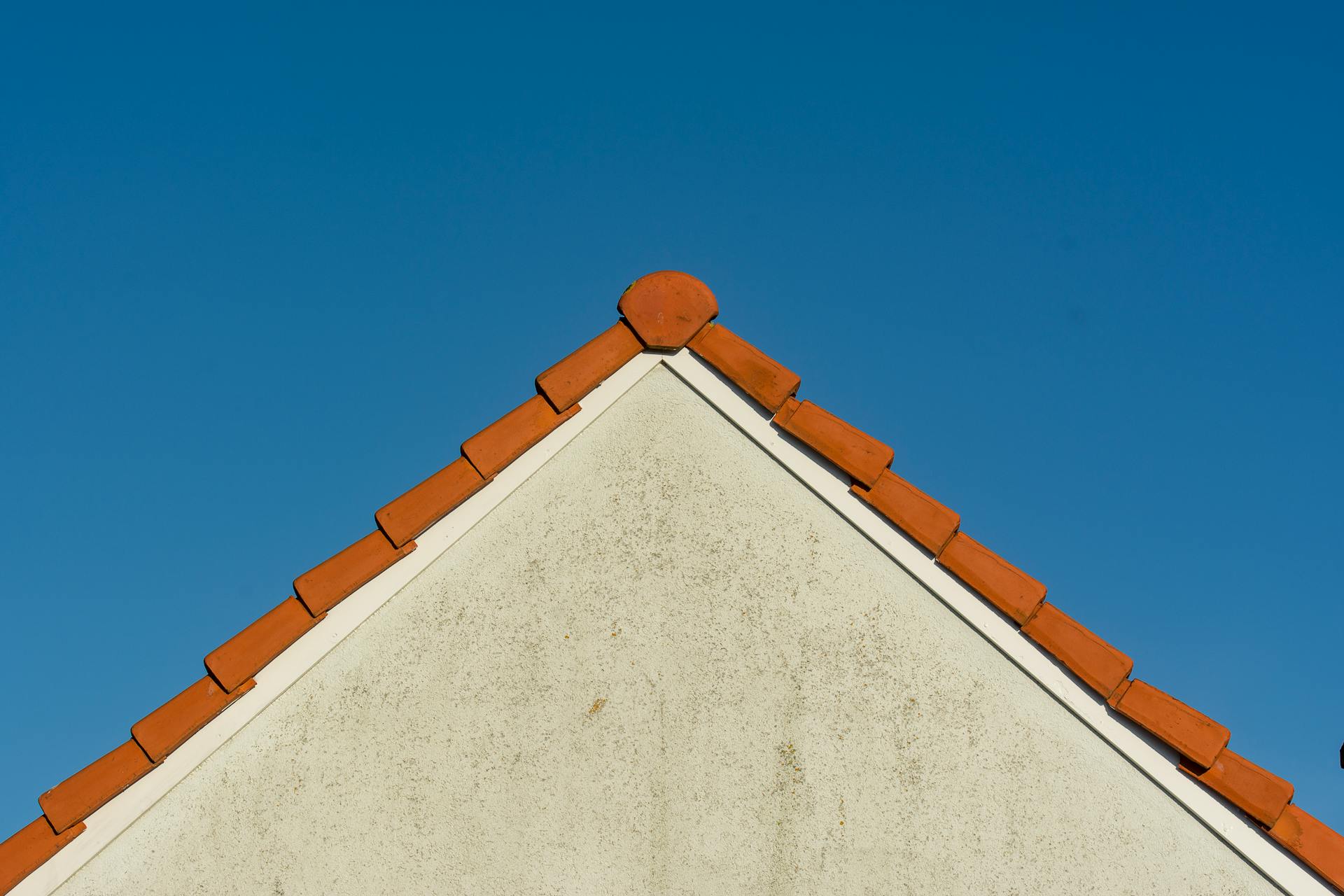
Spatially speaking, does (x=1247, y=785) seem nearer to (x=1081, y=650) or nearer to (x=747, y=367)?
(x=1081, y=650)

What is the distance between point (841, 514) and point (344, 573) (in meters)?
2.15

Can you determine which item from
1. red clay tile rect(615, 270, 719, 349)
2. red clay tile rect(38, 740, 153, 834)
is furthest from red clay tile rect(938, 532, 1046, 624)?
red clay tile rect(38, 740, 153, 834)

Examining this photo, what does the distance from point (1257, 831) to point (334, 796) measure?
3.71m

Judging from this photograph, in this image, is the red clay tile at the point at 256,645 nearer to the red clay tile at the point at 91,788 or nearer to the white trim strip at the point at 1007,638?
the red clay tile at the point at 91,788

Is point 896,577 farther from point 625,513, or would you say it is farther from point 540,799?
point 540,799

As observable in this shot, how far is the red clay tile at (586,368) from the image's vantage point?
471 centimetres

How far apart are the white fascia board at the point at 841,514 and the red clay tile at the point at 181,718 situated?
0.14 feet

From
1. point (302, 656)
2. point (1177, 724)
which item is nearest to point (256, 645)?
point (302, 656)

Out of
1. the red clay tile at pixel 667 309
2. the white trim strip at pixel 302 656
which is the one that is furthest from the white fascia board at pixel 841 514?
the red clay tile at pixel 667 309

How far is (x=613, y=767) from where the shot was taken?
430 cm

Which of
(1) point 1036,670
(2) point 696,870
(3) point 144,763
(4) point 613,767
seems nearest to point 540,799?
(4) point 613,767

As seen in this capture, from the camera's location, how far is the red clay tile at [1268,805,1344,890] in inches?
159

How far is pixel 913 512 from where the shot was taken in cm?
446

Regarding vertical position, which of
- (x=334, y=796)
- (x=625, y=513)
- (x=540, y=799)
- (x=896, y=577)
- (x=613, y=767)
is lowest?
(x=334, y=796)
